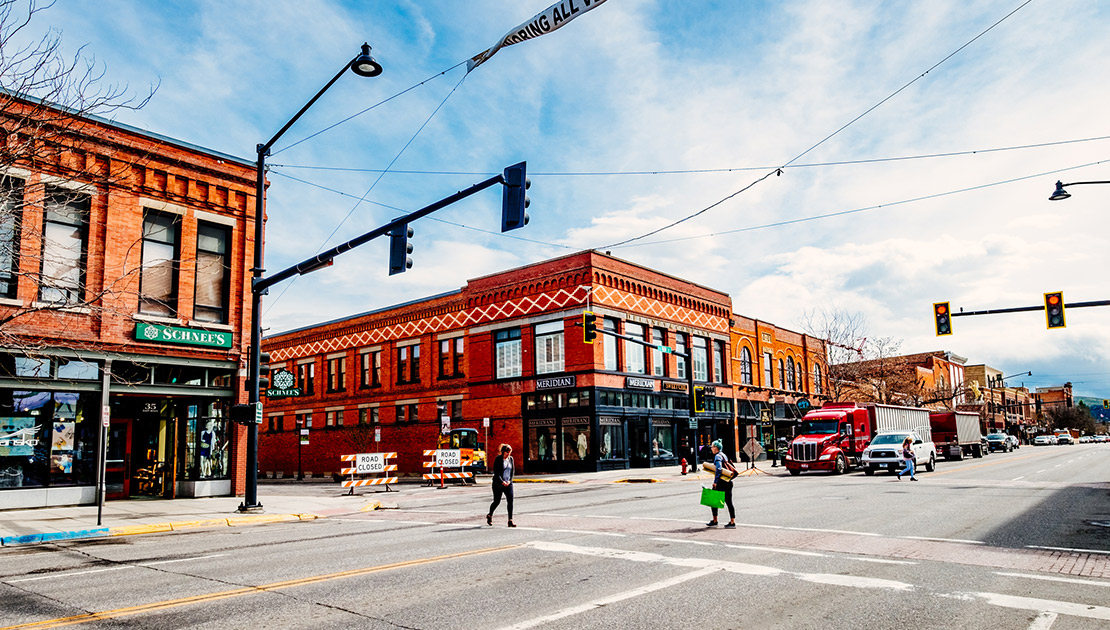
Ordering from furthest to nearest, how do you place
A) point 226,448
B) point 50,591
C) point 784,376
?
point 784,376
point 226,448
point 50,591

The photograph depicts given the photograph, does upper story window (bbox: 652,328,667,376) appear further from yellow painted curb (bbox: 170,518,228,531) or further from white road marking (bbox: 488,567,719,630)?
white road marking (bbox: 488,567,719,630)

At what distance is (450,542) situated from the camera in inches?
489

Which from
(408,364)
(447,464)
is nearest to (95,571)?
(447,464)

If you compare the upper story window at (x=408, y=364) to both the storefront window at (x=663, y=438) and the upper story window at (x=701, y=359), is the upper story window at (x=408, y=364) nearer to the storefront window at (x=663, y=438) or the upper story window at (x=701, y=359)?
the storefront window at (x=663, y=438)

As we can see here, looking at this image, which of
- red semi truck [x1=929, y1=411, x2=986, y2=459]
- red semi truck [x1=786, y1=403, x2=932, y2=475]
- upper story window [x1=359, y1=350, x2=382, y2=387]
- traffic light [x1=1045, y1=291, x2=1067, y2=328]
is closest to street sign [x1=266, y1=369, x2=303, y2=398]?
red semi truck [x1=786, y1=403, x2=932, y2=475]

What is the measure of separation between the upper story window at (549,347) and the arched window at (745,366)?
54.8ft

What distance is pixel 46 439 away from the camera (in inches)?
772

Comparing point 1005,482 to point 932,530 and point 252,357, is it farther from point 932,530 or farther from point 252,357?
point 252,357

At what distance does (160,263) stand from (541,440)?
2149 cm

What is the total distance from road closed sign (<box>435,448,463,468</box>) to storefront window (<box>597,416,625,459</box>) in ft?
25.7

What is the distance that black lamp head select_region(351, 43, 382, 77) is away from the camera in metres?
14.4

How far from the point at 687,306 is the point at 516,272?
11.0 meters

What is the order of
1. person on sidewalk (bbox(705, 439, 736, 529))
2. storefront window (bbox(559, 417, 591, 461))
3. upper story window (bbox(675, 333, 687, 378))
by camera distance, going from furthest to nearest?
upper story window (bbox(675, 333, 687, 378))
storefront window (bbox(559, 417, 591, 461))
person on sidewalk (bbox(705, 439, 736, 529))

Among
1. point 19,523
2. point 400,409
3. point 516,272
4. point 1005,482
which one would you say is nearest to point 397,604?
point 19,523
